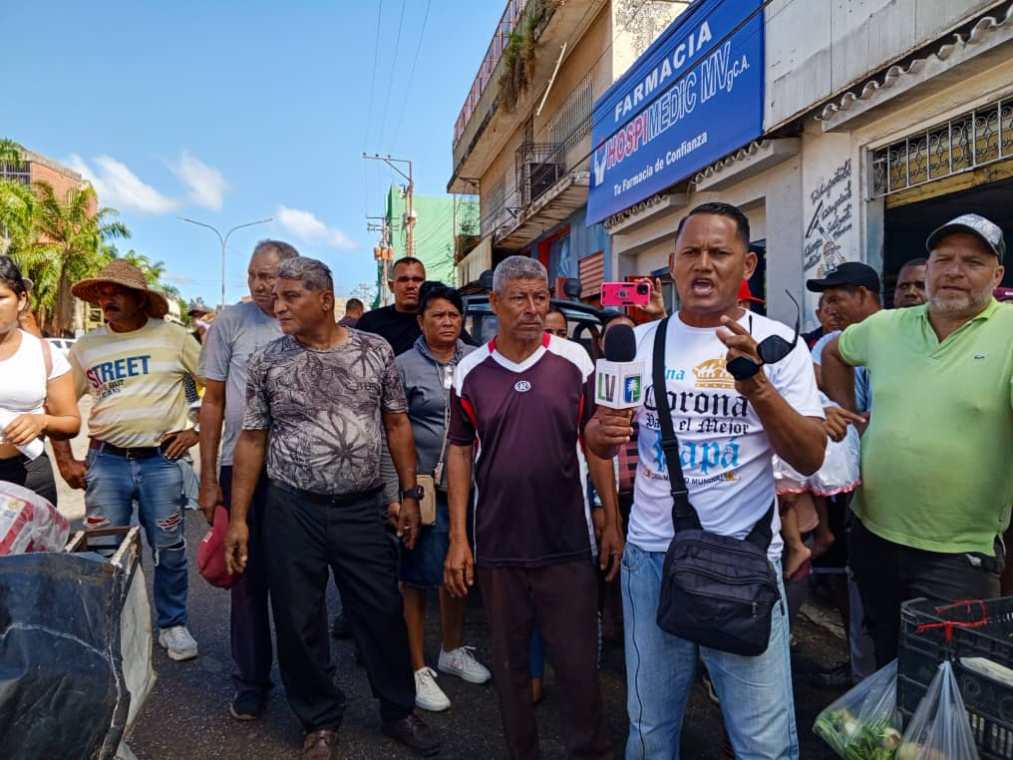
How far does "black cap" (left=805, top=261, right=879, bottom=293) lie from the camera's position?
14.3ft

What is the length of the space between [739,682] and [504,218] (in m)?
20.9

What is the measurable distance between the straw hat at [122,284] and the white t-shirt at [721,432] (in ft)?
9.86

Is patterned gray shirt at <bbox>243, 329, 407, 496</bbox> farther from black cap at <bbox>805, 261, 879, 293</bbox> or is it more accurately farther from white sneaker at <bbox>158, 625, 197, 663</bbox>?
black cap at <bbox>805, 261, 879, 293</bbox>

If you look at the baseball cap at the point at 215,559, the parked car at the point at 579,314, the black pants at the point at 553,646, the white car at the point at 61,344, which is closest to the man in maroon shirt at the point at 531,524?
the black pants at the point at 553,646

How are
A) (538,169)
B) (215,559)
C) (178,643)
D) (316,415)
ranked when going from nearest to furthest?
(316,415) → (215,559) → (178,643) → (538,169)

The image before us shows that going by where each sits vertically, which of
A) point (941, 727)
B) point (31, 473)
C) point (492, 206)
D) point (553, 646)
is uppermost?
point (492, 206)

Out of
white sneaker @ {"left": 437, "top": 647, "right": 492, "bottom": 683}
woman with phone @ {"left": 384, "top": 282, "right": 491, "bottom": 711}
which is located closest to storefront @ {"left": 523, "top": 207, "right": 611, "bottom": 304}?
woman with phone @ {"left": 384, "top": 282, "right": 491, "bottom": 711}

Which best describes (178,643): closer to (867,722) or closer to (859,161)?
(867,722)

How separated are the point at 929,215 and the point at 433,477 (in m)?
6.70

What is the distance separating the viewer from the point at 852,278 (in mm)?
4359

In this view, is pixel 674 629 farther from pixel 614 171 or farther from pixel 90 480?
pixel 614 171

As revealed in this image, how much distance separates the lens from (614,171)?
12359mm

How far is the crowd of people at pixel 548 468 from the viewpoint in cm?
221

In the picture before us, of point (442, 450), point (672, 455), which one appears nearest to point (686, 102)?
point (442, 450)
